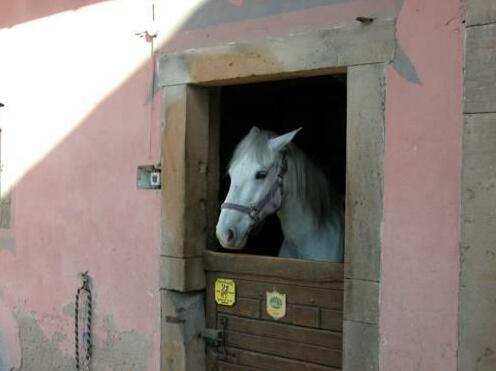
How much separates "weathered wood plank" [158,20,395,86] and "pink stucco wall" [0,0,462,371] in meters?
0.07

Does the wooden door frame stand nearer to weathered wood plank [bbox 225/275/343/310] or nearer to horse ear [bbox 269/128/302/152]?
weathered wood plank [bbox 225/275/343/310]

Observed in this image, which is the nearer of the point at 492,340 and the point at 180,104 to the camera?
the point at 492,340

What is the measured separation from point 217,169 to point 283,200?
47 centimetres

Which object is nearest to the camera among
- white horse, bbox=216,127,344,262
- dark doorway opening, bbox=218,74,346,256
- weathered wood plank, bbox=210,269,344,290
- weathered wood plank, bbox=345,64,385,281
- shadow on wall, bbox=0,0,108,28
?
weathered wood plank, bbox=345,64,385,281

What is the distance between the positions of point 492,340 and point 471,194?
60 cm

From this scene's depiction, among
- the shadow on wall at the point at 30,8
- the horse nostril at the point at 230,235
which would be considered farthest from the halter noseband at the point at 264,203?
the shadow on wall at the point at 30,8

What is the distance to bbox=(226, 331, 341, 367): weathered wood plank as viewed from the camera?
132 inches

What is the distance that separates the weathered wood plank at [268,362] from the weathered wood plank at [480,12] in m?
1.83

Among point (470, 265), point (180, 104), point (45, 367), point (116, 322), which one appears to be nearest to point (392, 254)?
point (470, 265)

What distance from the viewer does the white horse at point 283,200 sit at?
3514 millimetres

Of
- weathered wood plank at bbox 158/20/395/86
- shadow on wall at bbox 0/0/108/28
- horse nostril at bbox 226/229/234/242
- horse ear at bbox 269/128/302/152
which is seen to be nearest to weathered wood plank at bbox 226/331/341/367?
horse nostril at bbox 226/229/234/242

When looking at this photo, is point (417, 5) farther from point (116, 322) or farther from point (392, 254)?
point (116, 322)

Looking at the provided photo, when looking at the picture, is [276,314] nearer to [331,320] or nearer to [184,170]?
[331,320]

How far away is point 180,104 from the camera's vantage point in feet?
12.4
